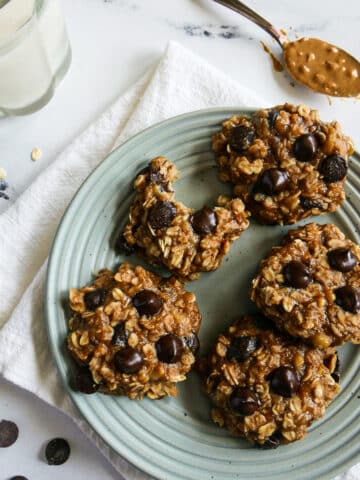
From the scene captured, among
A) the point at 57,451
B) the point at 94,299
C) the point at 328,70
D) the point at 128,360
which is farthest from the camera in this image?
the point at 328,70

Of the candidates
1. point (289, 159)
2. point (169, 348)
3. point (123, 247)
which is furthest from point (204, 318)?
point (289, 159)

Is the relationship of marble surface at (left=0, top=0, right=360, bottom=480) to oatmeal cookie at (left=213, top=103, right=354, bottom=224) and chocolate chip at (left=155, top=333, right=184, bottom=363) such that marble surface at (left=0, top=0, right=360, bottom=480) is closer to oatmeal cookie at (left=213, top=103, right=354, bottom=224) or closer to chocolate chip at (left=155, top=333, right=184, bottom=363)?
oatmeal cookie at (left=213, top=103, right=354, bottom=224)

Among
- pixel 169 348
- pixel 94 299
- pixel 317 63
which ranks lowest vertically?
Answer: pixel 169 348

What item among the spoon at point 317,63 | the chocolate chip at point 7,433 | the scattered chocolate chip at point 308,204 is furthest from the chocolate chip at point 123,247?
the spoon at point 317,63

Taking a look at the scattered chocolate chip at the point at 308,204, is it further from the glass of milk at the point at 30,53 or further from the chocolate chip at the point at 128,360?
the glass of milk at the point at 30,53

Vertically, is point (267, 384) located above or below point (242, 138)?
below

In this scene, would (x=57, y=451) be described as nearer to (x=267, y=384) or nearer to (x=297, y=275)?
(x=267, y=384)
